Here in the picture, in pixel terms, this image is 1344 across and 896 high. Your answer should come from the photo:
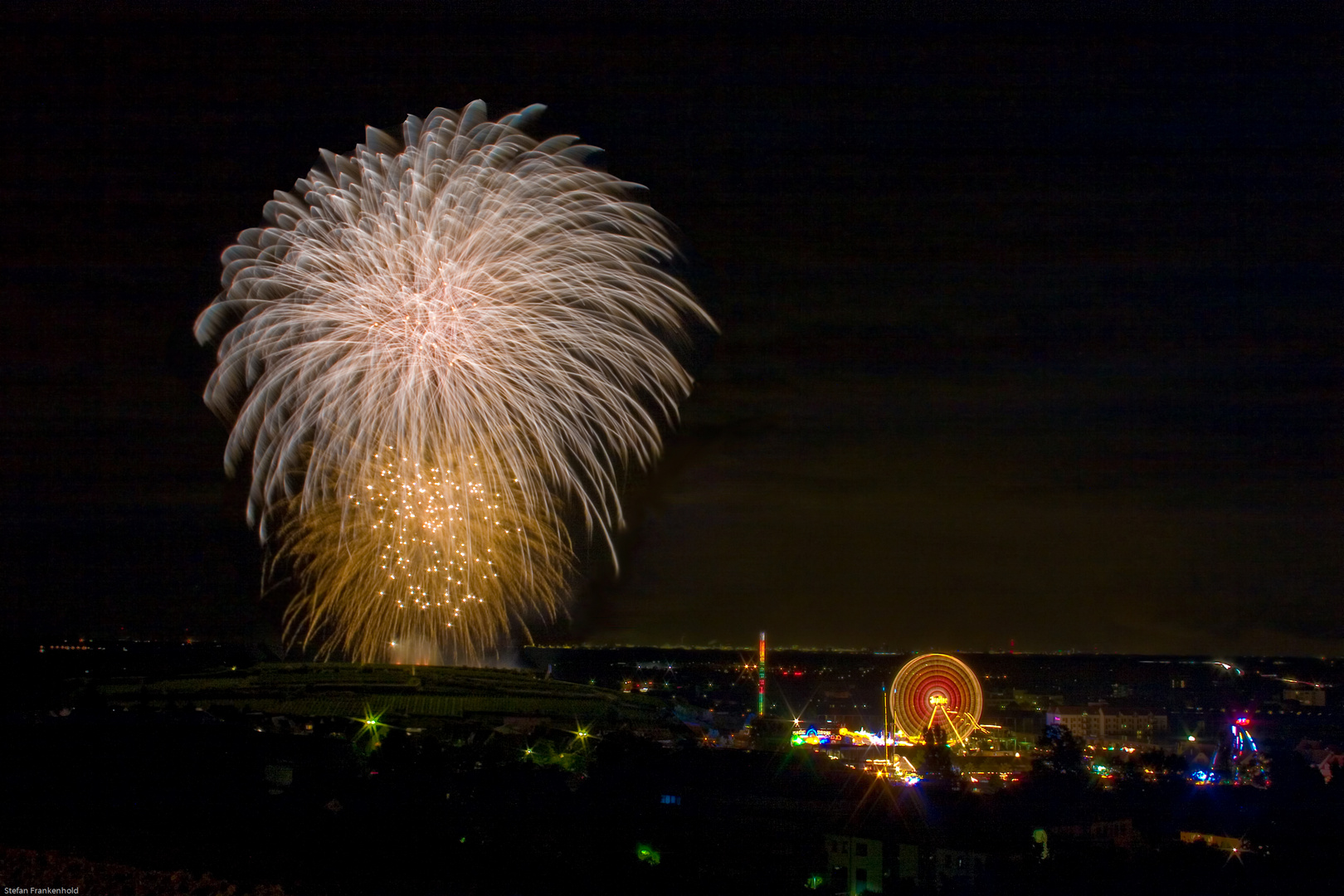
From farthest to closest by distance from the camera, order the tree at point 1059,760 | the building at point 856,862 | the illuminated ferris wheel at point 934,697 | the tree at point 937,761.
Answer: the illuminated ferris wheel at point 934,697 < the tree at point 1059,760 < the tree at point 937,761 < the building at point 856,862

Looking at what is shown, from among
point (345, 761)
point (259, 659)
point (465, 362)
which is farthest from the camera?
point (259, 659)

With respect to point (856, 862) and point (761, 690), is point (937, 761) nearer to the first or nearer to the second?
point (856, 862)

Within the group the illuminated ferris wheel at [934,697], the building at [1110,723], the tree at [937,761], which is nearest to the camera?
the tree at [937,761]

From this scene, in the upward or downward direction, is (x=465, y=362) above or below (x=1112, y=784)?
above

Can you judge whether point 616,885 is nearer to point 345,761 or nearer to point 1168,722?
point 345,761

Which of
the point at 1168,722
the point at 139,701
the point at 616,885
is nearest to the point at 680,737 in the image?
the point at 139,701

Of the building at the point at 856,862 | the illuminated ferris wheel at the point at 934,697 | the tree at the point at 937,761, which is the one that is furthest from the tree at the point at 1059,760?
the building at the point at 856,862

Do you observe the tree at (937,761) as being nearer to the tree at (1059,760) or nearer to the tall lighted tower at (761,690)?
the tree at (1059,760)

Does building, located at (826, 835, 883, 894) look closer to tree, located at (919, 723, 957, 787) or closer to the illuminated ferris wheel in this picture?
tree, located at (919, 723, 957, 787)
